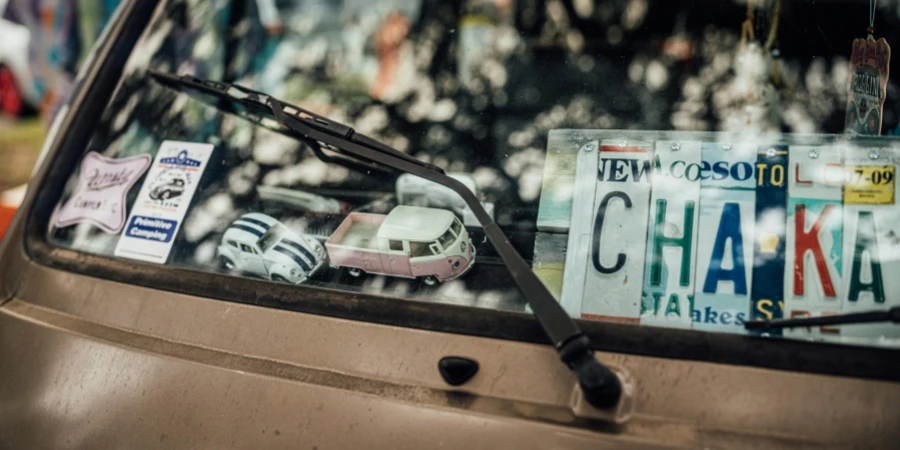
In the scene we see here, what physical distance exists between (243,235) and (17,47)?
20.6 ft

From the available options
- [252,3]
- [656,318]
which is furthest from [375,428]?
[252,3]

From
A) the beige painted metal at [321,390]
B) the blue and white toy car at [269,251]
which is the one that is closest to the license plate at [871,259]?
the beige painted metal at [321,390]

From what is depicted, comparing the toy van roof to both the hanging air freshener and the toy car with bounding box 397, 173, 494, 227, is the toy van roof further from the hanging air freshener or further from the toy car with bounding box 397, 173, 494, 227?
the hanging air freshener

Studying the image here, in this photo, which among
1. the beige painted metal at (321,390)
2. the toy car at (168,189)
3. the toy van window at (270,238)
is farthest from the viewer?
the toy car at (168,189)

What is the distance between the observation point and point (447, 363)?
1136 mm

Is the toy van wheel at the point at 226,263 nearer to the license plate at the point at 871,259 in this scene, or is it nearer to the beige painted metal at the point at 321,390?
the beige painted metal at the point at 321,390

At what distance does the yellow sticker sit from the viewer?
1165 millimetres

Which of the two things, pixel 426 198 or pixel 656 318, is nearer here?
pixel 656 318

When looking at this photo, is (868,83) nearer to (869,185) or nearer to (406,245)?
(869,185)

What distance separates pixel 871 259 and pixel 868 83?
1.39ft

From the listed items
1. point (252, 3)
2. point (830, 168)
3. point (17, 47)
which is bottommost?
point (830, 168)

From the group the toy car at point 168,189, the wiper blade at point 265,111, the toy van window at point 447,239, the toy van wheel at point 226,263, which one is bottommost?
the toy van wheel at point 226,263

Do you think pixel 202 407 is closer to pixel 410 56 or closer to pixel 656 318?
pixel 656 318

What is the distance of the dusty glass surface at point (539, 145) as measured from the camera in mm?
1186
